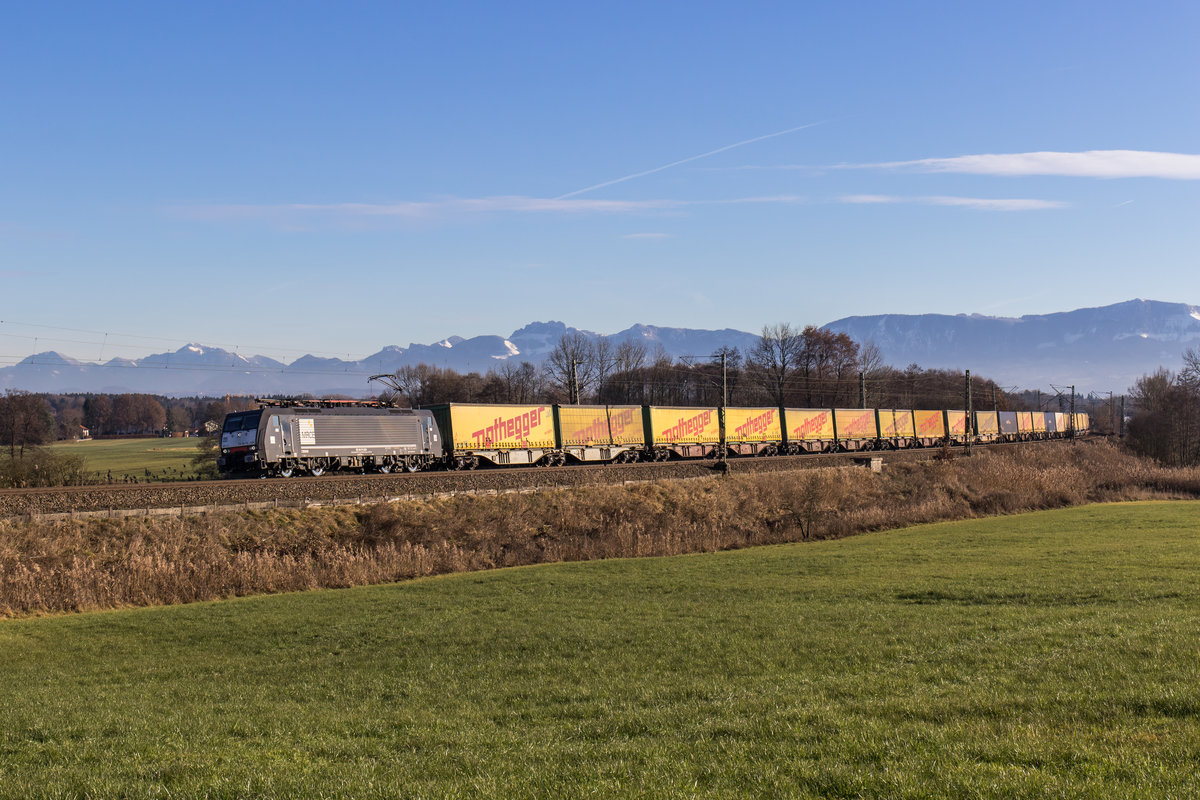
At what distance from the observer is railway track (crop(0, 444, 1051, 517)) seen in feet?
87.4

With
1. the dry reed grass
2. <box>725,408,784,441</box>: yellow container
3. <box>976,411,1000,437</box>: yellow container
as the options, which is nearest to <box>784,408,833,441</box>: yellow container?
<box>725,408,784,441</box>: yellow container

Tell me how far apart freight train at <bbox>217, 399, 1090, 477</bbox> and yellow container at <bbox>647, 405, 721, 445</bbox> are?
0.08 meters

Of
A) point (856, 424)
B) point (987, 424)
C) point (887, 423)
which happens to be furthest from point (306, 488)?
point (987, 424)

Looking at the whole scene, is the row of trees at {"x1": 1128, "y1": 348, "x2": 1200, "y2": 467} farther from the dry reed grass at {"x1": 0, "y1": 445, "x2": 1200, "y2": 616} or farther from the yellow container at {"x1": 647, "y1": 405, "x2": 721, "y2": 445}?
the yellow container at {"x1": 647, "y1": 405, "x2": 721, "y2": 445}

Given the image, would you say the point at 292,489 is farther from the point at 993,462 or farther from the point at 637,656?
the point at 993,462

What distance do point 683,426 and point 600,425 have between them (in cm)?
841

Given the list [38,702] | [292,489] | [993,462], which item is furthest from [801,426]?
[38,702]

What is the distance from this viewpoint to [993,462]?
182 ft

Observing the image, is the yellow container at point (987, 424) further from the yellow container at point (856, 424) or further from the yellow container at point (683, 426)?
the yellow container at point (683, 426)

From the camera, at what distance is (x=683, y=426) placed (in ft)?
196

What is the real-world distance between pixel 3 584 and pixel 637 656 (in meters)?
17.6

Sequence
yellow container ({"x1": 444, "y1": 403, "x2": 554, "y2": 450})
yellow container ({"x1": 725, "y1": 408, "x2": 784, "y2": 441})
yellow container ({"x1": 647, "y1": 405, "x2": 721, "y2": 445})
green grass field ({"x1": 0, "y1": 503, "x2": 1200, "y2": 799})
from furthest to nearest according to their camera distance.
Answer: yellow container ({"x1": 725, "y1": 408, "x2": 784, "y2": 441}) → yellow container ({"x1": 647, "y1": 405, "x2": 721, "y2": 445}) → yellow container ({"x1": 444, "y1": 403, "x2": 554, "y2": 450}) → green grass field ({"x1": 0, "y1": 503, "x2": 1200, "y2": 799})

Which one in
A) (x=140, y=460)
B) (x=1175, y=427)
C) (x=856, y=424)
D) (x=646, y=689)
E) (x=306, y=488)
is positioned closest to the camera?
(x=646, y=689)

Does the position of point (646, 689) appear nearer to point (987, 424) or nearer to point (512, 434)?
point (512, 434)
